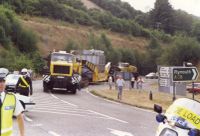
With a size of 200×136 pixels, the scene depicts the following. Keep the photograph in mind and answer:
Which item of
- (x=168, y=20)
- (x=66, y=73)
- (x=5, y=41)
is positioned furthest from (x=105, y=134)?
(x=168, y=20)

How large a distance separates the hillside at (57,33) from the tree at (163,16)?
120 feet

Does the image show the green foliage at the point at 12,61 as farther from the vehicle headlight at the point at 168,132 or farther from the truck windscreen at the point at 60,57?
the vehicle headlight at the point at 168,132

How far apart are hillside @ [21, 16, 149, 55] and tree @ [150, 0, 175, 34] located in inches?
1444

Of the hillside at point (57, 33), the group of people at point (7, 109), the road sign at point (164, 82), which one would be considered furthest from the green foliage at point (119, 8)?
the group of people at point (7, 109)

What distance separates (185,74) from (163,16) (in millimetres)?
129292

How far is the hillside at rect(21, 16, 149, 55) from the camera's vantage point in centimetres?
9387

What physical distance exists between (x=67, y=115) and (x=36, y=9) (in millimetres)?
94290

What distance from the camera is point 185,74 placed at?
28.7 m

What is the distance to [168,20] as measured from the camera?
158 m

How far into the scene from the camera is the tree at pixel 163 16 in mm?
156750

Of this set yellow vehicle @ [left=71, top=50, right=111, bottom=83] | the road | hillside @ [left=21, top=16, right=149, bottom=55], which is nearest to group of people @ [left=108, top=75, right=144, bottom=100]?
yellow vehicle @ [left=71, top=50, right=111, bottom=83]

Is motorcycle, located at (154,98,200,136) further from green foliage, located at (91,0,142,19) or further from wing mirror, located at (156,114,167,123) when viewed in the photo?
green foliage, located at (91,0,142,19)

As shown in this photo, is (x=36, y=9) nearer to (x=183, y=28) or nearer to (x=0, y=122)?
(x=183, y=28)

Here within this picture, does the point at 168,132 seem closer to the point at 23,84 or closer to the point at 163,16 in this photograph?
the point at 23,84
